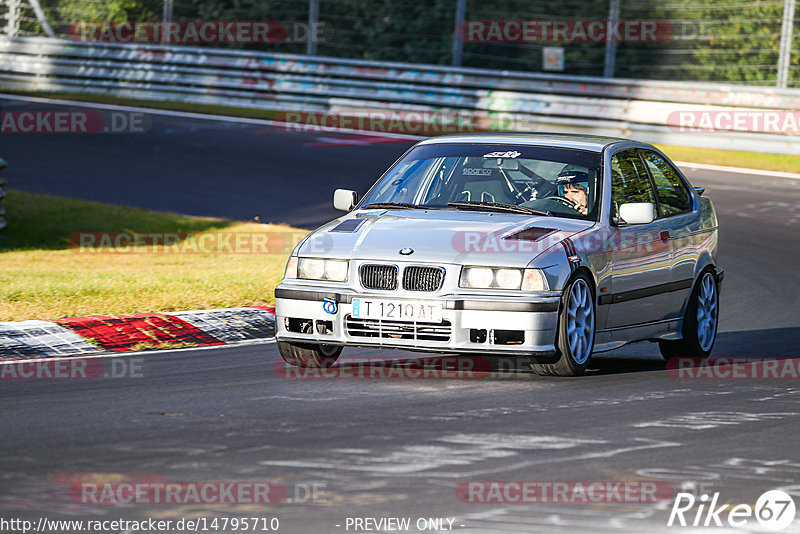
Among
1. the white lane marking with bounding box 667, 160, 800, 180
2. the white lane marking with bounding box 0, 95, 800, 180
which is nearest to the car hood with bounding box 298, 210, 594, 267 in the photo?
the white lane marking with bounding box 667, 160, 800, 180

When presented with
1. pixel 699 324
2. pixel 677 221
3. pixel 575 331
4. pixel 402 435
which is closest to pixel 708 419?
pixel 575 331

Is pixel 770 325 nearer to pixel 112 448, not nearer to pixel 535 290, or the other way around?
pixel 535 290

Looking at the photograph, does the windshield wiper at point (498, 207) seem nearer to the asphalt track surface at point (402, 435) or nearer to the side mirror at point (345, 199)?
the side mirror at point (345, 199)

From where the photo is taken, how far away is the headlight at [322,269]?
8.32 meters

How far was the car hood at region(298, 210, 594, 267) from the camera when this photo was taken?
26.7 ft

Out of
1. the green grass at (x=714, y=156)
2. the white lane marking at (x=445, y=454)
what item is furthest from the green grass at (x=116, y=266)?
the green grass at (x=714, y=156)

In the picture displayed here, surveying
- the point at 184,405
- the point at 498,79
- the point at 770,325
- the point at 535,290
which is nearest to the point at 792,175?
the point at 498,79

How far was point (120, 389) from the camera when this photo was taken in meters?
8.02

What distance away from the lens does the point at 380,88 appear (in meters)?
25.6

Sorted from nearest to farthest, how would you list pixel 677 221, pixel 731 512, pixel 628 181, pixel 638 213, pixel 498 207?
pixel 731 512
pixel 638 213
pixel 498 207
pixel 628 181
pixel 677 221

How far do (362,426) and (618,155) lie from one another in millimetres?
3519

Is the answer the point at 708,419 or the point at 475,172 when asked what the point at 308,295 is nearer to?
the point at 475,172

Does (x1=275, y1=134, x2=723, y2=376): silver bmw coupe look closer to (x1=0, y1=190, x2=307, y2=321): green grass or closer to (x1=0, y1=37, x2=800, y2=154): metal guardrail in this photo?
(x1=0, y1=190, x2=307, y2=321): green grass

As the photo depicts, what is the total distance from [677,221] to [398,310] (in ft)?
8.86
